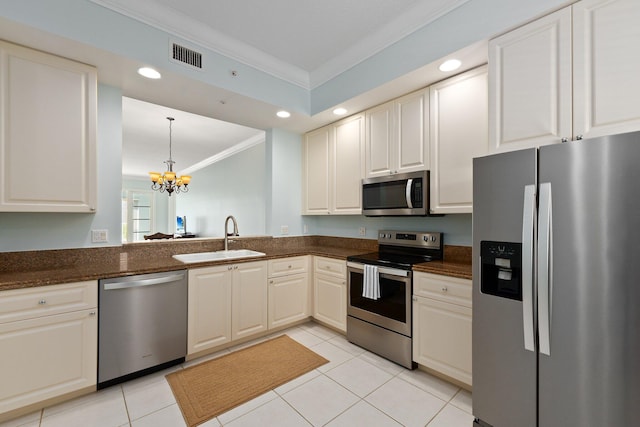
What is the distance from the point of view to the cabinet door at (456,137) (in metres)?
2.16

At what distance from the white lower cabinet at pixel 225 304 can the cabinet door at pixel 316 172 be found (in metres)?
1.14

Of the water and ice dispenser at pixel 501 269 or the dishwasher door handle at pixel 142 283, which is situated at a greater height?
the water and ice dispenser at pixel 501 269

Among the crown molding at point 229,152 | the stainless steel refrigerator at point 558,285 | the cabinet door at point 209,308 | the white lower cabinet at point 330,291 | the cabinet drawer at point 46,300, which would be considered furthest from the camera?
the crown molding at point 229,152

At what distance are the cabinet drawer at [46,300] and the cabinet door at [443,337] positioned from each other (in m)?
2.45

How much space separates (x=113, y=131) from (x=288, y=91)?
171 centimetres

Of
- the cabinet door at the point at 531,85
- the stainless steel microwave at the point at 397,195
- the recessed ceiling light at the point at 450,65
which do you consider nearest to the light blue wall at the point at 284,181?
the stainless steel microwave at the point at 397,195

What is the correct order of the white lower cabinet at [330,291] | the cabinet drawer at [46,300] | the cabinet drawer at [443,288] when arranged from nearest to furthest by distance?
the cabinet drawer at [46,300] < the cabinet drawer at [443,288] < the white lower cabinet at [330,291]

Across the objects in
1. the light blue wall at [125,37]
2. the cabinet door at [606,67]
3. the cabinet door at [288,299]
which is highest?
the light blue wall at [125,37]

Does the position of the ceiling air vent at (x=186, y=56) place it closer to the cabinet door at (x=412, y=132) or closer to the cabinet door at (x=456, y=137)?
the cabinet door at (x=412, y=132)

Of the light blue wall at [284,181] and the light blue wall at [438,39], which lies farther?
the light blue wall at [284,181]

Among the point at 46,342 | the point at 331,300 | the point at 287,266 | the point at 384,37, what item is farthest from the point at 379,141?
the point at 46,342

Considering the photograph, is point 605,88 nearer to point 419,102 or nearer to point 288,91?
point 419,102

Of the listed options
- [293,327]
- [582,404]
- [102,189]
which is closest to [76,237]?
[102,189]

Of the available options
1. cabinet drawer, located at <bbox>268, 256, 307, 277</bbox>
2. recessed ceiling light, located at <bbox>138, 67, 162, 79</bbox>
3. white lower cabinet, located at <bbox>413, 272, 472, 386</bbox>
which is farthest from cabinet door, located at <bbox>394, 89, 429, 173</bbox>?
recessed ceiling light, located at <bbox>138, 67, 162, 79</bbox>
